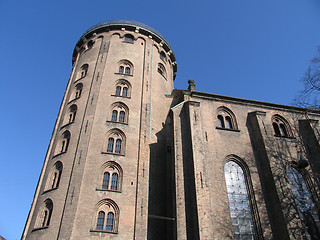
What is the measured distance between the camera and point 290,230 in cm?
1463

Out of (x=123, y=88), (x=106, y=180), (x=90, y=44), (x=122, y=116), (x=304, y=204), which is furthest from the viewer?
(x=90, y=44)

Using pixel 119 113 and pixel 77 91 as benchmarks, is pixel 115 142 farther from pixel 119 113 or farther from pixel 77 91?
pixel 77 91

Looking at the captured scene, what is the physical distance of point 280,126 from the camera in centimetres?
2166

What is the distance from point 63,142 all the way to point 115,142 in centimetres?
449

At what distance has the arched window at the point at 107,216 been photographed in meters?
15.3

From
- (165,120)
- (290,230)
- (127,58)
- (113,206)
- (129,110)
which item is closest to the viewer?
(290,230)

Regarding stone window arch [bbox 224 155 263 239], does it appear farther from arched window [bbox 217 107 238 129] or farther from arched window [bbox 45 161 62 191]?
arched window [bbox 45 161 62 191]

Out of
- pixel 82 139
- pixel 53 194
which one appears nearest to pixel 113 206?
pixel 53 194

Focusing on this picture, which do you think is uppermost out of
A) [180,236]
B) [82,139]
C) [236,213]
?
[82,139]

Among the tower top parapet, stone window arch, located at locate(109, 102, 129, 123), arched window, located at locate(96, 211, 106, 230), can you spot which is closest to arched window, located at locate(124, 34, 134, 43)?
the tower top parapet

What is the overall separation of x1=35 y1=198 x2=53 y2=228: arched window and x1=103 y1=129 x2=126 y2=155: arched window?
15.9ft

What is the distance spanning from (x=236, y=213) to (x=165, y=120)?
1002 cm

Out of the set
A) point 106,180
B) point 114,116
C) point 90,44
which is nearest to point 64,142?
point 114,116

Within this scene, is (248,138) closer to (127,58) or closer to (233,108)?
(233,108)
